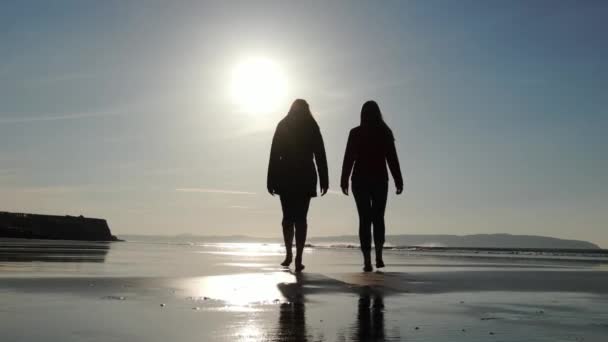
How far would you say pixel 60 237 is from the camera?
52.2 metres

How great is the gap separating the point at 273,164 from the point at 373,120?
70.8 inches

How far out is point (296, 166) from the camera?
8.98m

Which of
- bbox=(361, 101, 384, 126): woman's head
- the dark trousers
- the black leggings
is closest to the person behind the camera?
the dark trousers

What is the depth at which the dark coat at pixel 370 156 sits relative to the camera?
931 centimetres

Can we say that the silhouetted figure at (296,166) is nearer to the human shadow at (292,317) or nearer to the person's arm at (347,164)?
the person's arm at (347,164)

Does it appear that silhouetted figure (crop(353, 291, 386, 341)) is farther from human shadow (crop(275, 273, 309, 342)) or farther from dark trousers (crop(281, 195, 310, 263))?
dark trousers (crop(281, 195, 310, 263))

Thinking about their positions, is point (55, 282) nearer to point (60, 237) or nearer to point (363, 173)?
point (363, 173)

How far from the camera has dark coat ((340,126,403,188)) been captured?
9312mm

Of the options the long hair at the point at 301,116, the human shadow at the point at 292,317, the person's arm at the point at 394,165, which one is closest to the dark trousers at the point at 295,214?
the long hair at the point at 301,116

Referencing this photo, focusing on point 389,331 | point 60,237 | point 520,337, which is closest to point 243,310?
point 389,331

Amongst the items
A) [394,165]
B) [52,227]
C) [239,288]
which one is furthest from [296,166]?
[52,227]

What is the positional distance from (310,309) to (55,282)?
3192 millimetres

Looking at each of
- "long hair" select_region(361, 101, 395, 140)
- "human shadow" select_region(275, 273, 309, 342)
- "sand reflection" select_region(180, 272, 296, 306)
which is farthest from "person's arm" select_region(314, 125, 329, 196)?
"human shadow" select_region(275, 273, 309, 342)

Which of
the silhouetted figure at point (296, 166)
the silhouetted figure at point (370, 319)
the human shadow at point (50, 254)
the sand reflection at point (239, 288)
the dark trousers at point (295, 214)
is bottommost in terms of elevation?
the silhouetted figure at point (370, 319)
